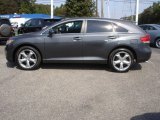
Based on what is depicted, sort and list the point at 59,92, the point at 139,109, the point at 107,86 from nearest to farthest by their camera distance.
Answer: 1. the point at 139,109
2. the point at 59,92
3. the point at 107,86

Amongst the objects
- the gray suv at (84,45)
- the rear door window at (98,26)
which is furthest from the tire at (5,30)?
the rear door window at (98,26)

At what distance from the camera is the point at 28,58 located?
31.2 feet

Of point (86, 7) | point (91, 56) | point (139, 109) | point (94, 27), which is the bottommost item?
point (139, 109)

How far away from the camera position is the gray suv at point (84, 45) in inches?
368

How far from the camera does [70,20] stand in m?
9.54

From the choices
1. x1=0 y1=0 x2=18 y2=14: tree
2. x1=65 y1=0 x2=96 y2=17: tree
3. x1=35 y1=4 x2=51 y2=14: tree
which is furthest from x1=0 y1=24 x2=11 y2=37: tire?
x1=35 y1=4 x2=51 y2=14: tree

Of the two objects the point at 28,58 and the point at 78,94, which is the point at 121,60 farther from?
the point at 78,94

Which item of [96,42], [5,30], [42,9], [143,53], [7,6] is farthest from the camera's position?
[42,9]

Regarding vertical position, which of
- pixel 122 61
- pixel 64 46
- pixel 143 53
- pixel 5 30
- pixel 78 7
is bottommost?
pixel 122 61

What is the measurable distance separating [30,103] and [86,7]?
28071 mm

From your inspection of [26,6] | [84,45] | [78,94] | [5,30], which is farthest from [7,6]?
[78,94]

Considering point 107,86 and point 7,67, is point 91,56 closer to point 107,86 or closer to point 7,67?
point 107,86

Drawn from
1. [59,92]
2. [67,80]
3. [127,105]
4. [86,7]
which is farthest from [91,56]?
[86,7]

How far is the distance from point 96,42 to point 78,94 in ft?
9.33
